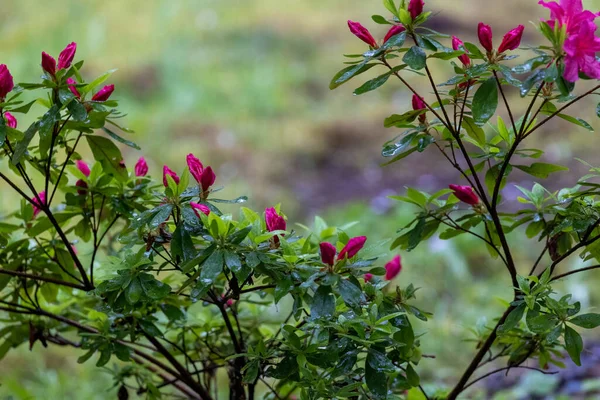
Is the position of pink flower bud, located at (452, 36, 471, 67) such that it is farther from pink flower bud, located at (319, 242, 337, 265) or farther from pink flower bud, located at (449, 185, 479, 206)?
pink flower bud, located at (319, 242, 337, 265)

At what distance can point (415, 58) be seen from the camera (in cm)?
85

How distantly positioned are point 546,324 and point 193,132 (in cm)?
329

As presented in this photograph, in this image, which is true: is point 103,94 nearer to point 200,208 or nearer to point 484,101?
point 200,208

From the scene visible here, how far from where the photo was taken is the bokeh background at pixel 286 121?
103 inches

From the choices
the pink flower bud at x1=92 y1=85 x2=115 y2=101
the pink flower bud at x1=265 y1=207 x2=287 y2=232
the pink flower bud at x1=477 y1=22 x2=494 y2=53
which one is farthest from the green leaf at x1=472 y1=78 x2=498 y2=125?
the pink flower bud at x1=92 y1=85 x2=115 y2=101

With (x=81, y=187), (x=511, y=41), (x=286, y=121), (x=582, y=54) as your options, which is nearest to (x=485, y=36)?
(x=511, y=41)

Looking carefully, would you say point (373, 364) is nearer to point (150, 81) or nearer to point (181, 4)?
point (150, 81)

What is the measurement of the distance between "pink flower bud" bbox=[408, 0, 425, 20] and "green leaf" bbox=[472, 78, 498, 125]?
4.7 inches

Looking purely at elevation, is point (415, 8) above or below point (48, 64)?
above

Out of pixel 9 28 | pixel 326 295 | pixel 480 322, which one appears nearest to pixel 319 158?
pixel 9 28

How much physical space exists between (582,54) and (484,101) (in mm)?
131

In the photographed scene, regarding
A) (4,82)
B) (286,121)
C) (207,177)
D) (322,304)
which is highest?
(286,121)

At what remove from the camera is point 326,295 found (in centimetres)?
89

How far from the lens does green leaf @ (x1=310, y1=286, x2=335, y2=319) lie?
88 centimetres
